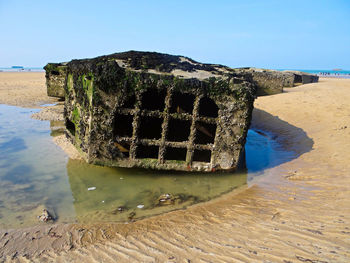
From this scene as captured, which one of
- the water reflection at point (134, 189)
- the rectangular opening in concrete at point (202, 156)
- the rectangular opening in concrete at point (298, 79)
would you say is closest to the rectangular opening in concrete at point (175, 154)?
the rectangular opening in concrete at point (202, 156)

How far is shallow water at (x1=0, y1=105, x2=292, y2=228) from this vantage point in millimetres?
3428

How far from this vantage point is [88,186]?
4.19 metres

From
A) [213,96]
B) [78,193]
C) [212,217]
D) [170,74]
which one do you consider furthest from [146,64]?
[212,217]

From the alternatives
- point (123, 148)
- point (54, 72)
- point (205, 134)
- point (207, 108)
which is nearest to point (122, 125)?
point (123, 148)

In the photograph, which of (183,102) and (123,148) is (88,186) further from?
(183,102)

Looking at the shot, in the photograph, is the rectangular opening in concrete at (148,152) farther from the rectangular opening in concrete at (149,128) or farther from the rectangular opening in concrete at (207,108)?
the rectangular opening in concrete at (207,108)

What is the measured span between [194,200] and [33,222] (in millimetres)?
2115

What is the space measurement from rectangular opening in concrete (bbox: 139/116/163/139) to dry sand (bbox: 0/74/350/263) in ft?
7.12

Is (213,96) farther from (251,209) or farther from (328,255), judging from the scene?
(328,255)

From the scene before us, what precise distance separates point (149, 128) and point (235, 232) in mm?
3165

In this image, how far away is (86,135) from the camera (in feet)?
14.4

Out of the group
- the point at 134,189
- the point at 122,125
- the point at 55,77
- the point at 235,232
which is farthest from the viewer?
the point at 55,77

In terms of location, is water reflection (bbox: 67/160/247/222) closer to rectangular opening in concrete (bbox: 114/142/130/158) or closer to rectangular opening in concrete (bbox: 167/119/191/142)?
rectangular opening in concrete (bbox: 114/142/130/158)

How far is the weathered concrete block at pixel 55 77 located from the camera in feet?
36.1
